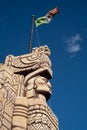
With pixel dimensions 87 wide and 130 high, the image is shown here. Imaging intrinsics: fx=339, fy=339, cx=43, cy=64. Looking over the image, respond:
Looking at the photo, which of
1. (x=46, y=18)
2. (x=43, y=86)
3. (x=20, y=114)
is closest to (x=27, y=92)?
(x=43, y=86)

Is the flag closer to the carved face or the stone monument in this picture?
the stone monument

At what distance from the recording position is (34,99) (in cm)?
1271

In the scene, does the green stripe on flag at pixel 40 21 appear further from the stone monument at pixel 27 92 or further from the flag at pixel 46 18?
the stone monument at pixel 27 92

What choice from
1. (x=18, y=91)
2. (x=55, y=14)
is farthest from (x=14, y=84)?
(x=55, y=14)

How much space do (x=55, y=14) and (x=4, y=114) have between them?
9403mm

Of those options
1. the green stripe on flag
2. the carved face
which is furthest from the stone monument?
the green stripe on flag

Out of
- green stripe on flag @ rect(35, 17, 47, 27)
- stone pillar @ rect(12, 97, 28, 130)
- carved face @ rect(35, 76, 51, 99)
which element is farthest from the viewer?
green stripe on flag @ rect(35, 17, 47, 27)

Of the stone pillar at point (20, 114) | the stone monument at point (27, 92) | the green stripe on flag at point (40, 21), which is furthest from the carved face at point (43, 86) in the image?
the green stripe on flag at point (40, 21)

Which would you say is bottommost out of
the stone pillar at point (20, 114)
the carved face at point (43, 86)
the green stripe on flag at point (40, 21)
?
the stone pillar at point (20, 114)

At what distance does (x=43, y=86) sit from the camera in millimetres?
13359

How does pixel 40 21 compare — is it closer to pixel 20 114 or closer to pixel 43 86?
pixel 43 86

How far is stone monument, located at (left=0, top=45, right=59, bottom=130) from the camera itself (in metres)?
11.9

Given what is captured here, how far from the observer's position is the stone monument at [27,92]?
1185cm

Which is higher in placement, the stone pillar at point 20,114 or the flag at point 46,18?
the flag at point 46,18
